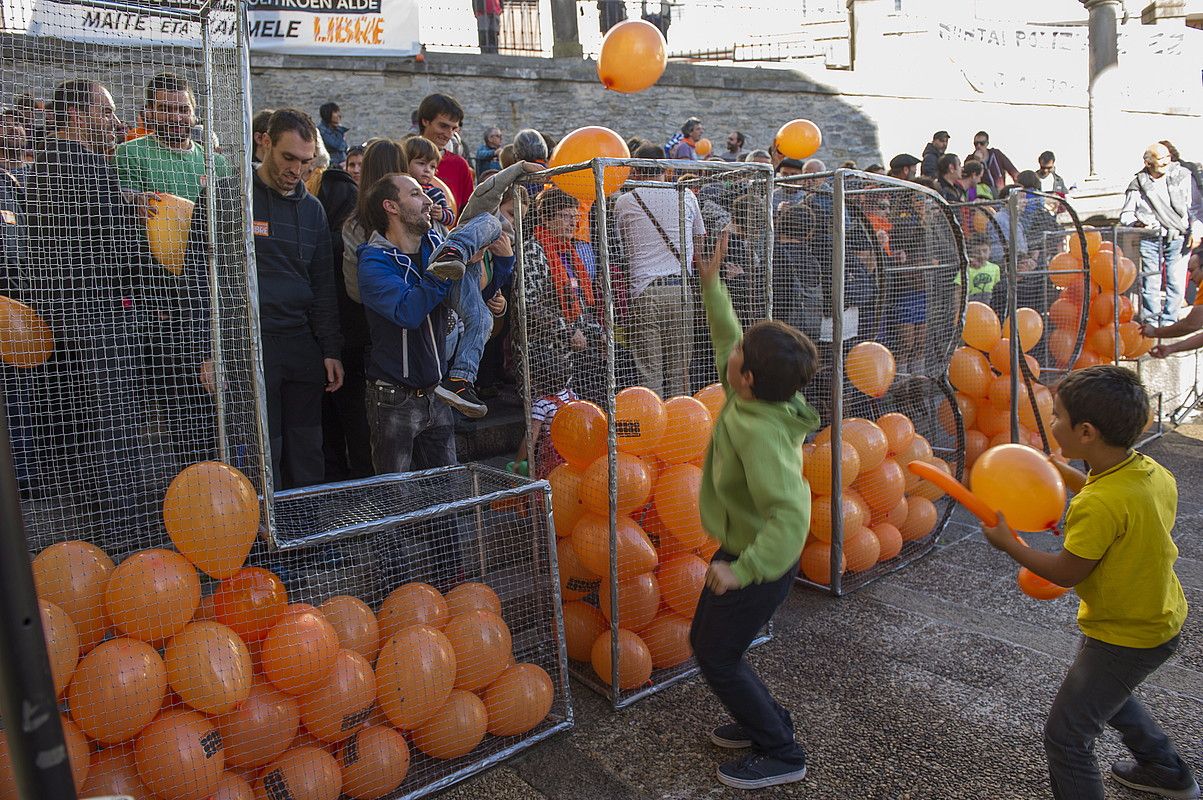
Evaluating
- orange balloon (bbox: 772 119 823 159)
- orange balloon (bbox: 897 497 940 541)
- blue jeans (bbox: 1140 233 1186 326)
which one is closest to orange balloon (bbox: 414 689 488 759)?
orange balloon (bbox: 897 497 940 541)

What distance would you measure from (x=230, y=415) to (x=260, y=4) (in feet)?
30.4

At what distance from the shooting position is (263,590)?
268 centimetres

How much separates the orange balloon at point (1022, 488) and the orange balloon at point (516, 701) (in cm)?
160

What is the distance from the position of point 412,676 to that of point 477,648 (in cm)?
26

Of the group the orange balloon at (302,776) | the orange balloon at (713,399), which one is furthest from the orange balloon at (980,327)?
the orange balloon at (302,776)

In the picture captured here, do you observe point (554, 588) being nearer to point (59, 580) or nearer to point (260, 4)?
point (59, 580)

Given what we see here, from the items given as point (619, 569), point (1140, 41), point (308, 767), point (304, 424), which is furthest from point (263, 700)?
point (1140, 41)

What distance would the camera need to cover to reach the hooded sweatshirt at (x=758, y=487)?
2.60 m

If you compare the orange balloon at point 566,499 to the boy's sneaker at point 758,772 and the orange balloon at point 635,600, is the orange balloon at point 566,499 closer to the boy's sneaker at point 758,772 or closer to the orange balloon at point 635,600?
the orange balloon at point 635,600

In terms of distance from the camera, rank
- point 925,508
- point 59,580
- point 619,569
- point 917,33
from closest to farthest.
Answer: point 59,580, point 619,569, point 925,508, point 917,33

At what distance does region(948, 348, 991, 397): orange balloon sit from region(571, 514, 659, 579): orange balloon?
305 cm

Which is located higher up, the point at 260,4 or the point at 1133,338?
the point at 260,4

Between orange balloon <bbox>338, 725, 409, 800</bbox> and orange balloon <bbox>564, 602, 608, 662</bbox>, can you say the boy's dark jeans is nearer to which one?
orange balloon <bbox>564, 602, 608, 662</bbox>

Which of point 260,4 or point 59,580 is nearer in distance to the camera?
point 59,580
